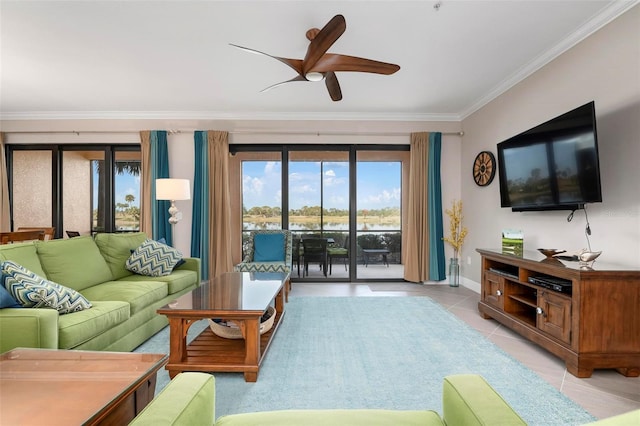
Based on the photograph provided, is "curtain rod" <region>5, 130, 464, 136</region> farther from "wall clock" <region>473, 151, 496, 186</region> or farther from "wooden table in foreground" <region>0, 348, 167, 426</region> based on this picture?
"wooden table in foreground" <region>0, 348, 167, 426</region>

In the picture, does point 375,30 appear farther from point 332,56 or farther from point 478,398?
point 478,398

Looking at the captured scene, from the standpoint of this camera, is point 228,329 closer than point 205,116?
Yes

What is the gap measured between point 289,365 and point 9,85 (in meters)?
4.98

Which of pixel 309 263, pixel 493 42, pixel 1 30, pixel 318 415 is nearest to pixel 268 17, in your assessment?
pixel 493 42

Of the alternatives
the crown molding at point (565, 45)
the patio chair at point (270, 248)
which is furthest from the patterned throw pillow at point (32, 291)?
the crown molding at point (565, 45)

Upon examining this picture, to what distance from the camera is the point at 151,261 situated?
3340 mm

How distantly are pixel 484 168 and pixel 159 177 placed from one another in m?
4.94

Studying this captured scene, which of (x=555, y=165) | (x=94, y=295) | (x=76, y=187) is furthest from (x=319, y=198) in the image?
(x=76, y=187)

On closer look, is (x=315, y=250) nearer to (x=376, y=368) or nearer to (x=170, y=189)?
(x=170, y=189)

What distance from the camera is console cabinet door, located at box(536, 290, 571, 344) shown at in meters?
2.22

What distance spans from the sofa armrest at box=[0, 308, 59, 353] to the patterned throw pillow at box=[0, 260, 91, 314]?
175 mm

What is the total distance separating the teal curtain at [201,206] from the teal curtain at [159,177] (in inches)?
16.7

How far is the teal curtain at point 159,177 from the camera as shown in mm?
4961

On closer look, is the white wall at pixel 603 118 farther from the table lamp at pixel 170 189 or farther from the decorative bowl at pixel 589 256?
the table lamp at pixel 170 189
